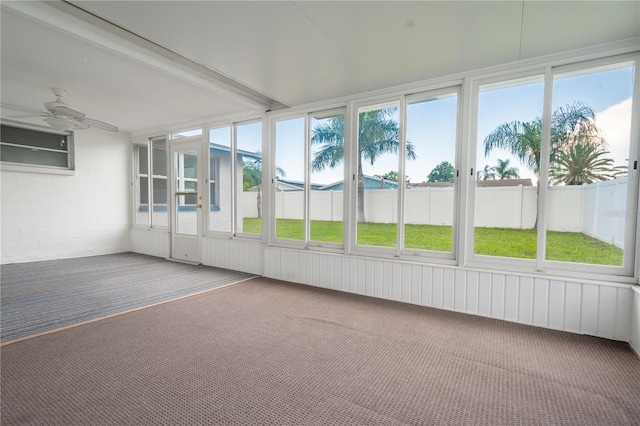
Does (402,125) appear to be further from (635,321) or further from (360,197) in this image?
(635,321)

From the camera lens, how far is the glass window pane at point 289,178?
14.2 feet

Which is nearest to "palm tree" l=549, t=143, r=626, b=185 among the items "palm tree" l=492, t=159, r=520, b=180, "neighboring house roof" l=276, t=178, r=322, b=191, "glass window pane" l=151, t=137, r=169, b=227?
"palm tree" l=492, t=159, r=520, b=180

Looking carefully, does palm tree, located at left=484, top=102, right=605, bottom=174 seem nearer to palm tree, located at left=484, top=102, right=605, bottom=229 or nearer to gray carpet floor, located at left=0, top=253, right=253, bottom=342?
palm tree, located at left=484, top=102, right=605, bottom=229

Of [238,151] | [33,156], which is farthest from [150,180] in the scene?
[238,151]

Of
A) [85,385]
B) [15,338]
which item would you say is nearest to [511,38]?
[85,385]

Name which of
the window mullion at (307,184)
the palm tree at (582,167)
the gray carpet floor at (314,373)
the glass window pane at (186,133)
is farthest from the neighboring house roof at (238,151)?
the palm tree at (582,167)

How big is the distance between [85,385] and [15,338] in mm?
1226

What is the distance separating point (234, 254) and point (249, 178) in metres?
1.31

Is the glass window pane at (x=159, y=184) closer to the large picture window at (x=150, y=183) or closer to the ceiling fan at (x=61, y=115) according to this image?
the large picture window at (x=150, y=183)

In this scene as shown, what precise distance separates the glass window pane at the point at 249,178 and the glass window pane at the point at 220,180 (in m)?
0.23

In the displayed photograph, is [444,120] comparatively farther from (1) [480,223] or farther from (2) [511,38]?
(1) [480,223]

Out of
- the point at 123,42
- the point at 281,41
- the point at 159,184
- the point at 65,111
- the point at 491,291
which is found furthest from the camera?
the point at 159,184

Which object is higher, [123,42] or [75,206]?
[123,42]

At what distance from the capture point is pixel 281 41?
8.20 ft
